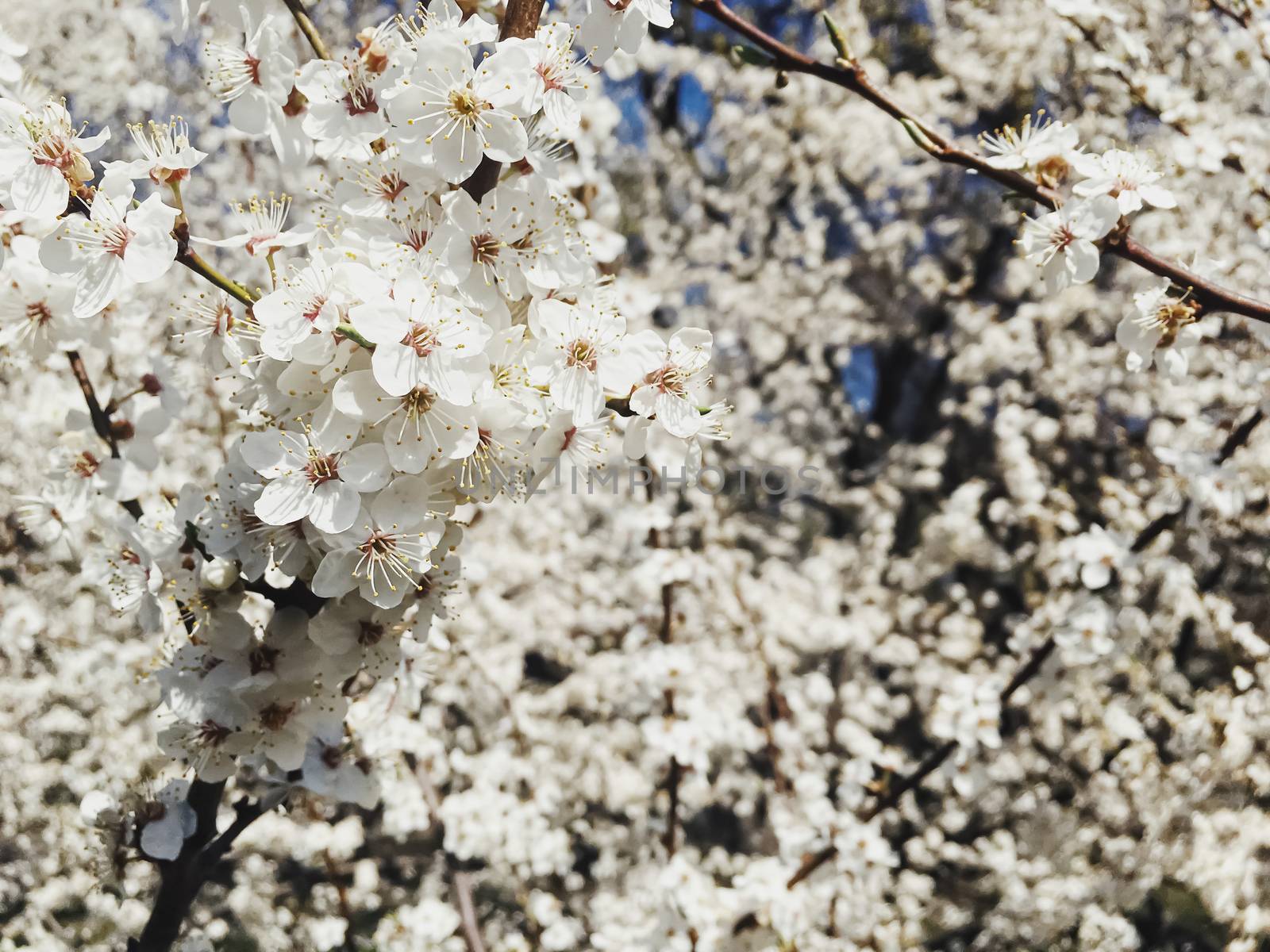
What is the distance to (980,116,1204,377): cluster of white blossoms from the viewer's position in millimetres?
1516

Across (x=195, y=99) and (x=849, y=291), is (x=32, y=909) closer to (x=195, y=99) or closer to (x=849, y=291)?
(x=195, y=99)

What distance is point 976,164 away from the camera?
148cm

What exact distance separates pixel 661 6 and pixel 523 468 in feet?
2.36

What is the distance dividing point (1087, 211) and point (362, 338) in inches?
51.8

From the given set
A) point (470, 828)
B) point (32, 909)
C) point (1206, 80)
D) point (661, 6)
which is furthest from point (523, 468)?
point (1206, 80)

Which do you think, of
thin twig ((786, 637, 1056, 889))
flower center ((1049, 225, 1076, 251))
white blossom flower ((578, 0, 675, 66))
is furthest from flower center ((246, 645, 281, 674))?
thin twig ((786, 637, 1056, 889))

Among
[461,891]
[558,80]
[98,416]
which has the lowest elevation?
[461,891]

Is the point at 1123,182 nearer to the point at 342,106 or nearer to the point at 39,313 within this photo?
the point at 342,106

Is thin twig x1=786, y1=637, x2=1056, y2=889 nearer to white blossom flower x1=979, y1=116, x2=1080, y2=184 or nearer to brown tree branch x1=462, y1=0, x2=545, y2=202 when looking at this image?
white blossom flower x1=979, y1=116, x2=1080, y2=184

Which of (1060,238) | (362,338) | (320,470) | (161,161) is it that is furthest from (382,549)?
(1060,238)

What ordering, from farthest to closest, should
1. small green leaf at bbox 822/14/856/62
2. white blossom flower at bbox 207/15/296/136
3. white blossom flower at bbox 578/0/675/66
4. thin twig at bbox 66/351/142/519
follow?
1. thin twig at bbox 66/351/142/519
2. small green leaf at bbox 822/14/856/62
3. white blossom flower at bbox 207/15/296/136
4. white blossom flower at bbox 578/0/675/66

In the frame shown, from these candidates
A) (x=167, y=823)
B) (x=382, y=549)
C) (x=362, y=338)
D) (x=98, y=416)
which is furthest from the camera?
(x=98, y=416)

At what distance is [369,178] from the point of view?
3.86 ft

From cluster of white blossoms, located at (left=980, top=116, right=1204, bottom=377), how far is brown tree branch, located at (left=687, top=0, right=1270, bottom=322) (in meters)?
0.03
